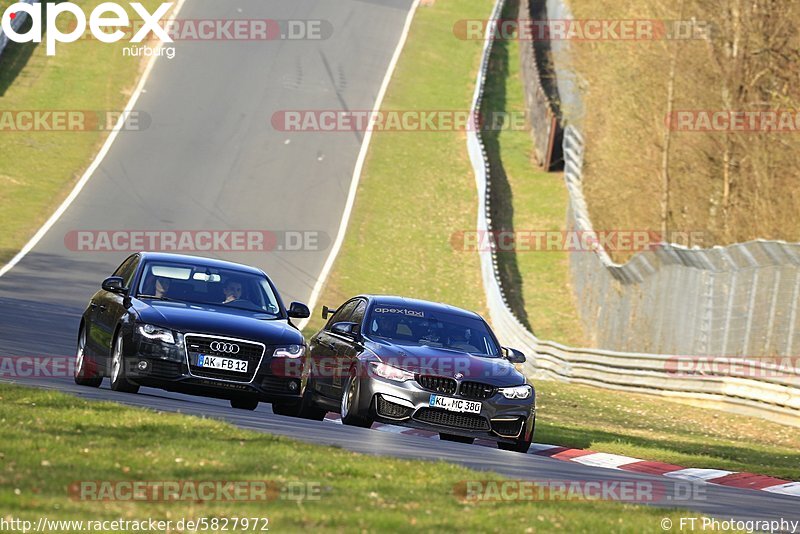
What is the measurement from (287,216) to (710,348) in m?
17.8

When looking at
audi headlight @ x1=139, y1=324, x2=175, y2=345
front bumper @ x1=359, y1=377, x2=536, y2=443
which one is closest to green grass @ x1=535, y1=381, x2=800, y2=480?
front bumper @ x1=359, y1=377, x2=536, y2=443

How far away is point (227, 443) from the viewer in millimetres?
11102

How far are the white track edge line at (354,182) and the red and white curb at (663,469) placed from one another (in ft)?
55.3

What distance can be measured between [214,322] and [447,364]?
2515 mm

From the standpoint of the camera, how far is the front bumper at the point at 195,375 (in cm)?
1519

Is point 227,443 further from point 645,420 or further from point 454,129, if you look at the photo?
point 454,129

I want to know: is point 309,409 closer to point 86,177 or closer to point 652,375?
point 652,375

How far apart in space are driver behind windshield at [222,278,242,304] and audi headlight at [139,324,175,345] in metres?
1.57

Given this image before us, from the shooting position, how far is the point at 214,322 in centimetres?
1559

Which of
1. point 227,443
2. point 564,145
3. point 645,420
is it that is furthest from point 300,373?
point 564,145

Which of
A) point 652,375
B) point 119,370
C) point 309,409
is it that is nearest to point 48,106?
point 652,375

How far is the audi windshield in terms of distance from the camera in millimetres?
16609

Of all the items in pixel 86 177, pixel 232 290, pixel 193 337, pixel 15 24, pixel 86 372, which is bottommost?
pixel 86 372

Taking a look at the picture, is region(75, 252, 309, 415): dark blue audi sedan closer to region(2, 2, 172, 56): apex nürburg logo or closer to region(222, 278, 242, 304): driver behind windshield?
region(222, 278, 242, 304): driver behind windshield
